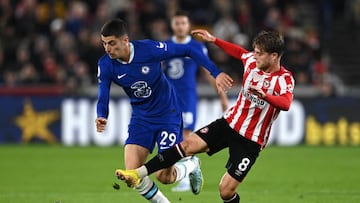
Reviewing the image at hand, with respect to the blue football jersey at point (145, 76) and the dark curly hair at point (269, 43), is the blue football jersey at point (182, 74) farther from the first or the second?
the dark curly hair at point (269, 43)

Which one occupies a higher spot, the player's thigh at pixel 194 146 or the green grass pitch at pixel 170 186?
the player's thigh at pixel 194 146

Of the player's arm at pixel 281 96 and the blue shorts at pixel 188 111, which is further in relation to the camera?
the blue shorts at pixel 188 111

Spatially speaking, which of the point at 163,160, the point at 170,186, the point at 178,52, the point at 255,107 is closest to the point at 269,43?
the point at 255,107

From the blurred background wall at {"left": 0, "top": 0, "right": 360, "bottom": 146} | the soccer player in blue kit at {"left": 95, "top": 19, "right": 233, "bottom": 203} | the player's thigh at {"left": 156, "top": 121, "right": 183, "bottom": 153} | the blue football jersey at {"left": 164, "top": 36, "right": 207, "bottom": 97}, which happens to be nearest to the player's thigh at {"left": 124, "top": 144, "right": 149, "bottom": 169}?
the soccer player in blue kit at {"left": 95, "top": 19, "right": 233, "bottom": 203}

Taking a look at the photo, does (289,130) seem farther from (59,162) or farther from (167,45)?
(167,45)

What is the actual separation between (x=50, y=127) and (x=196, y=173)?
34.2ft

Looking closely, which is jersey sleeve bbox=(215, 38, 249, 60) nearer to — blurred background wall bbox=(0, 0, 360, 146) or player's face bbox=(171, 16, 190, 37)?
player's face bbox=(171, 16, 190, 37)

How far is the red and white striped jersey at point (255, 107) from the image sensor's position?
29.9 ft

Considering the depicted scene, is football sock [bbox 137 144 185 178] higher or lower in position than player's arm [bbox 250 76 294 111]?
lower

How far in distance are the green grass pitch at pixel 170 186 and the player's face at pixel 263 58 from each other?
98.1 inches

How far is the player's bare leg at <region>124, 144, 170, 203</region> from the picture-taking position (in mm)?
9406

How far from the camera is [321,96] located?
2039cm

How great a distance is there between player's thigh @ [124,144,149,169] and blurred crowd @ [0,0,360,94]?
1121 cm

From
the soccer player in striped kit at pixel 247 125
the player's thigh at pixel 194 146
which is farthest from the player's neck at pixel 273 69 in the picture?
the player's thigh at pixel 194 146
